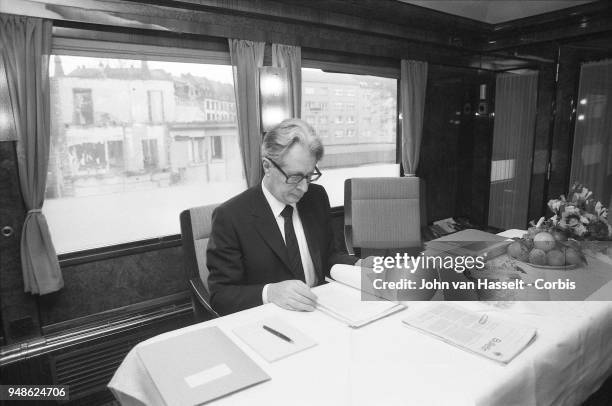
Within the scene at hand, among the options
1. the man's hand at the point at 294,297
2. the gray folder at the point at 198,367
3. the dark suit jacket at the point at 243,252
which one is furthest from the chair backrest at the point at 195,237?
the gray folder at the point at 198,367

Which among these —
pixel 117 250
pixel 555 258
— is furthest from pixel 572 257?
pixel 117 250

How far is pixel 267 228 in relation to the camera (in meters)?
1.68

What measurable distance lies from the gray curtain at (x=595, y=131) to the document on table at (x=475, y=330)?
3919 mm

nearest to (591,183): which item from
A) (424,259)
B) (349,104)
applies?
(349,104)

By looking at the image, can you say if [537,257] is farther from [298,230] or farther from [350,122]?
[350,122]

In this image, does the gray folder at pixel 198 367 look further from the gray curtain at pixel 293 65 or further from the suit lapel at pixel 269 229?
the gray curtain at pixel 293 65

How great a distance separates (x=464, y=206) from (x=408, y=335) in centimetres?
462

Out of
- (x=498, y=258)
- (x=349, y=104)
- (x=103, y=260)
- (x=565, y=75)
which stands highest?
(x=565, y=75)

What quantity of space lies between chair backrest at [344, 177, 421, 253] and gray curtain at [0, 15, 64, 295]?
1.99 meters

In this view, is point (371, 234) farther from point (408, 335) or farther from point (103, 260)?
point (103, 260)

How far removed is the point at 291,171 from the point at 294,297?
1.75 feet

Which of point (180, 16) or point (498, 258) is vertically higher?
point (180, 16)

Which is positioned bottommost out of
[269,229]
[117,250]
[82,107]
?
[117,250]

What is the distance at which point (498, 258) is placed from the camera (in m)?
1.95
